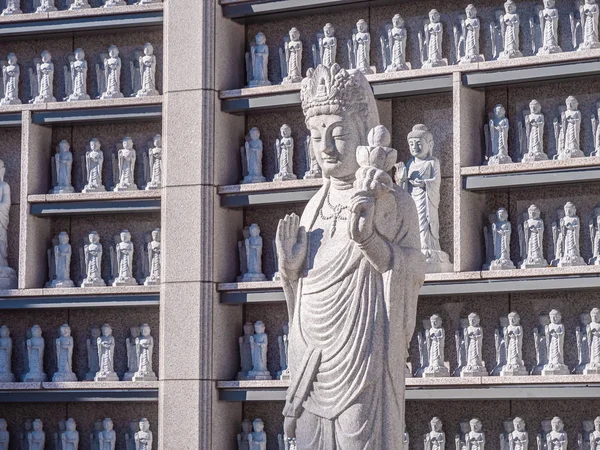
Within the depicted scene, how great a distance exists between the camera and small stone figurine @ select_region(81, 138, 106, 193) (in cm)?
1259

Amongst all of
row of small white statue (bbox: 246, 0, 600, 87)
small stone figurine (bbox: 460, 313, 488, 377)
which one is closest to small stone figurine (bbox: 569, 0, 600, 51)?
row of small white statue (bbox: 246, 0, 600, 87)

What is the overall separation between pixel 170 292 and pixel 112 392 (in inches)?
39.0

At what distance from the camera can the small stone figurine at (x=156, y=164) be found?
12391 millimetres

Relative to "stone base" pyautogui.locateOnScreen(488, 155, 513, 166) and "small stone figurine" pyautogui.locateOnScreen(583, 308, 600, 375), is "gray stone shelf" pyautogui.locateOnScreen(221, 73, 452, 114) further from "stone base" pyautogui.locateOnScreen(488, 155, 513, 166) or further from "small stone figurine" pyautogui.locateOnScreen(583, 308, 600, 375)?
"small stone figurine" pyautogui.locateOnScreen(583, 308, 600, 375)

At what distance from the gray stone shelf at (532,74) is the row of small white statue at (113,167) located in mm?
2704

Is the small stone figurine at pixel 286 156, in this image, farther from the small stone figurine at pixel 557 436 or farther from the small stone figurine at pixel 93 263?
the small stone figurine at pixel 557 436

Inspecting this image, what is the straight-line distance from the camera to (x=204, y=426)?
465 inches

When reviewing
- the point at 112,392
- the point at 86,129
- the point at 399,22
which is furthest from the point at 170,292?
the point at 399,22

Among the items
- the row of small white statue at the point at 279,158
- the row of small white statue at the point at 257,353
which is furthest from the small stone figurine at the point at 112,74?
the row of small white statue at the point at 257,353

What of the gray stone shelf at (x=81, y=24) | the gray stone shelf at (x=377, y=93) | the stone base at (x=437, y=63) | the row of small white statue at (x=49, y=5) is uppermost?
the row of small white statue at (x=49, y=5)

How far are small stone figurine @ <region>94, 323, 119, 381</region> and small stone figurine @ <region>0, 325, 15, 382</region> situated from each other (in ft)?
2.61

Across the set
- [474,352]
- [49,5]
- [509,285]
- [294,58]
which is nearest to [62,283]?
[49,5]

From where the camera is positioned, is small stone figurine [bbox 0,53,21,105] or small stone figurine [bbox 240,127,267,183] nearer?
small stone figurine [bbox 240,127,267,183]

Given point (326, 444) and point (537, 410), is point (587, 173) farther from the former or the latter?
point (326, 444)
